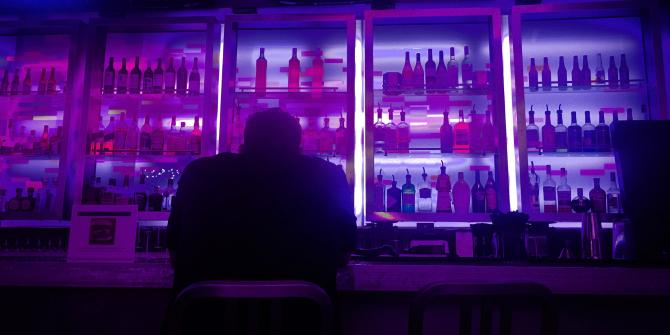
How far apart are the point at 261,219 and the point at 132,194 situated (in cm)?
260

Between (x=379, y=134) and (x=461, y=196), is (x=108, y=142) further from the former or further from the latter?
(x=461, y=196)

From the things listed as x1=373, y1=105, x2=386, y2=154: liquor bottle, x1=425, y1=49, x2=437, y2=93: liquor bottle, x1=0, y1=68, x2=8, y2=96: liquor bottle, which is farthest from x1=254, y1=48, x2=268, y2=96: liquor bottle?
x1=0, y1=68, x2=8, y2=96: liquor bottle

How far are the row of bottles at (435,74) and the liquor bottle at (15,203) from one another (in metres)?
2.74

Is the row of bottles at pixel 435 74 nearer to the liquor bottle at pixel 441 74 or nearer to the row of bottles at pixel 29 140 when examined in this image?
the liquor bottle at pixel 441 74

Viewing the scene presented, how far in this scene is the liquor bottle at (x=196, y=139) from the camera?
3367 mm

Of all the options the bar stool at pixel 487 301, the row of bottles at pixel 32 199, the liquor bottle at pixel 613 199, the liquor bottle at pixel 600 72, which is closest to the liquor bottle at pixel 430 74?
the liquor bottle at pixel 600 72

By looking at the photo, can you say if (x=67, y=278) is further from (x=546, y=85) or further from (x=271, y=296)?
(x=546, y=85)

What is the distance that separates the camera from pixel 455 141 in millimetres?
3395

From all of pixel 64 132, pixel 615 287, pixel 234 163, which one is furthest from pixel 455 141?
pixel 64 132

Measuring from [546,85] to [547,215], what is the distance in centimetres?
85

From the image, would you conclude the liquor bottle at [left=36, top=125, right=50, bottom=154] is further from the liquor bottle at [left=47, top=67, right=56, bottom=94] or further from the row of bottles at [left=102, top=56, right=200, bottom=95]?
the row of bottles at [left=102, top=56, right=200, bottom=95]

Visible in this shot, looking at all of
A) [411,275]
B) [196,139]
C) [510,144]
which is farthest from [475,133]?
[196,139]

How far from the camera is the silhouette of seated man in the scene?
1.38 meters

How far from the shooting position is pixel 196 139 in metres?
3.45
